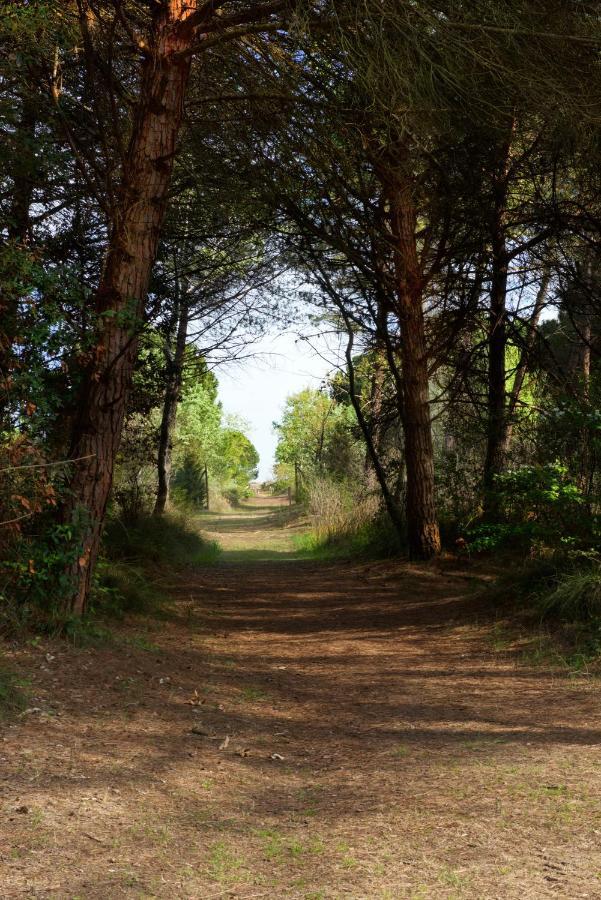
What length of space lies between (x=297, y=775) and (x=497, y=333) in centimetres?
1003

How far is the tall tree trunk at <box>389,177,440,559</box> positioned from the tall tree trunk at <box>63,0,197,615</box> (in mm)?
5682

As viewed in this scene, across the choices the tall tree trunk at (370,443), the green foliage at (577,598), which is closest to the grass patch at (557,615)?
the green foliage at (577,598)

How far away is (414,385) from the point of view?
42.5ft

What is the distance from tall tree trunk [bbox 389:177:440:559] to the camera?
12.7m

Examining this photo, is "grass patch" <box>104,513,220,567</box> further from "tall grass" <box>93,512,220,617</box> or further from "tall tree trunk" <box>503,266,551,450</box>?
"tall tree trunk" <box>503,266,551,450</box>

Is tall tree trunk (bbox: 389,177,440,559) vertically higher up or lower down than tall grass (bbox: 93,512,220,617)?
higher up

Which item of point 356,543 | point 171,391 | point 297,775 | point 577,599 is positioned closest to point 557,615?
point 577,599

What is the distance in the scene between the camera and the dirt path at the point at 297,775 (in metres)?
3.18

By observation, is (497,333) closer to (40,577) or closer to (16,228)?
(16,228)

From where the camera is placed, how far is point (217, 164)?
10.6m

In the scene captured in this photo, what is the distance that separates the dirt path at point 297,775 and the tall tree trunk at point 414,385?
5.01m

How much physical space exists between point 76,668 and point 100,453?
1.86m

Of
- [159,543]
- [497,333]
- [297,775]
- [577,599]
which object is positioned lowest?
[297,775]

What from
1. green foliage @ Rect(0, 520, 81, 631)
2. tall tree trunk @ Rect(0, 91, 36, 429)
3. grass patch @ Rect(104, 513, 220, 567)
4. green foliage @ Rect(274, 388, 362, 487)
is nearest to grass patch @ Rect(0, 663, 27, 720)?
green foliage @ Rect(0, 520, 81, 631)
